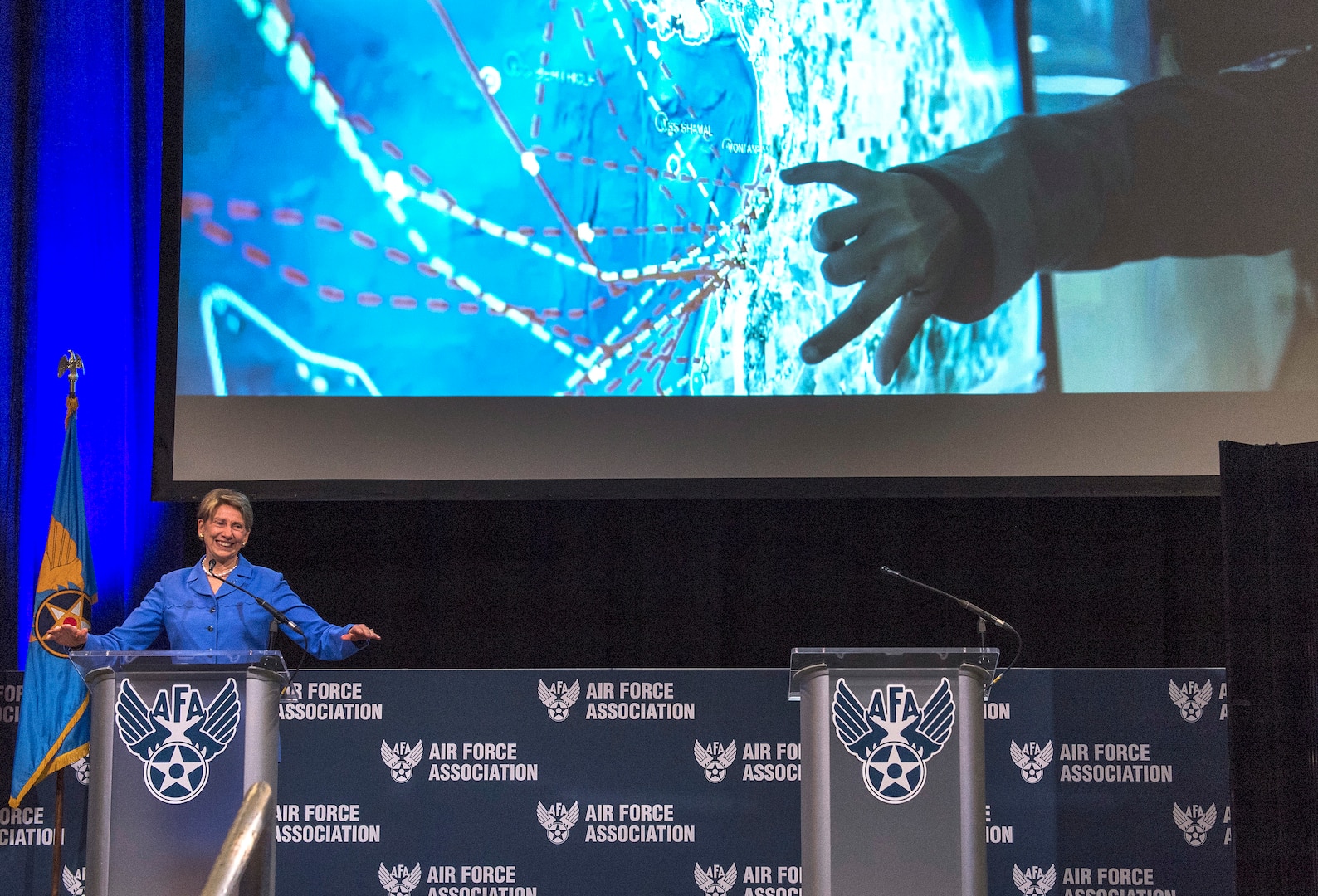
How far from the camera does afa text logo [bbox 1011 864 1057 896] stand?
4062mm

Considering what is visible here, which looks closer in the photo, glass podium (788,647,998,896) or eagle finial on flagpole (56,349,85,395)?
glass podium (788,647,998,896)

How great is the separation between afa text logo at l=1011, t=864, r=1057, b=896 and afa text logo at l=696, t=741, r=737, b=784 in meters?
1.04

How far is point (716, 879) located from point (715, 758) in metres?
0.41

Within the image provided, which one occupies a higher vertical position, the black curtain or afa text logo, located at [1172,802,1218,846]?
the black curtain

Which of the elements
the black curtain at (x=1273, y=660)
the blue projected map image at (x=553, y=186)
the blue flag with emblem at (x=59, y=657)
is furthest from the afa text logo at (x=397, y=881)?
the black curtain at (x=1273, y=660)

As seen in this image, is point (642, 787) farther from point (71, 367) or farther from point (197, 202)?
point (197, 202)

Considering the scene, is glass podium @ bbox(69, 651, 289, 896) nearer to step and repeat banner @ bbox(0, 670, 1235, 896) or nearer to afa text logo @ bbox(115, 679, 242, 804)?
afa text logo @ bbox(115, 679, 242, 804)

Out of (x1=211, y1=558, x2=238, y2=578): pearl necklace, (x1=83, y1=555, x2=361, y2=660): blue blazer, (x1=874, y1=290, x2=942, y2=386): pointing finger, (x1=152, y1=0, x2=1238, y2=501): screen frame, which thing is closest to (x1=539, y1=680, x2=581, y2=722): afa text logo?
(x1=152, y1=0, x2=1238, y2=501): screen frame

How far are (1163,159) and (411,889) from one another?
387 centimetres

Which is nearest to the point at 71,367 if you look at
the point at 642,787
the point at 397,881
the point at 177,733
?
the point at 177,733

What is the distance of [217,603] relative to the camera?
11.5 ft

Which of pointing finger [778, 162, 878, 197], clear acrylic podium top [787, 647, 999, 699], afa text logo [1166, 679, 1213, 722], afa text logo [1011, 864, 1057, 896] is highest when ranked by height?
pointing finger [778, 162, 878, 197]

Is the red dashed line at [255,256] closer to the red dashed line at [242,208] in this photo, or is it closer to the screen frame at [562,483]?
the red dashed line at [242,208]

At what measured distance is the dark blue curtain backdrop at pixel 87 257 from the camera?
4.52 metres
